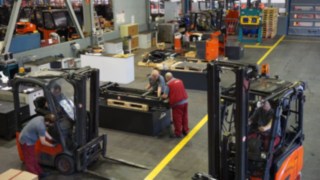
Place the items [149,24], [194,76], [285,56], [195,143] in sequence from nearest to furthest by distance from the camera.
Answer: [195,143], [194,76], [285,56], [149,24]

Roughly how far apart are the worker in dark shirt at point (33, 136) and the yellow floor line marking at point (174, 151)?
2.11 m

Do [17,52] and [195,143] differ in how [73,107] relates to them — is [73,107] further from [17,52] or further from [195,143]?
[17,52]

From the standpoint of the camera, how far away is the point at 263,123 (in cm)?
561

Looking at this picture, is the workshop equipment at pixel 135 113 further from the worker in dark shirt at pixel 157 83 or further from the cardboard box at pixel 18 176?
the cardboard box at pixel 18 176

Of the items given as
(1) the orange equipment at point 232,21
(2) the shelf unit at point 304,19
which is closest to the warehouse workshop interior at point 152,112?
(2) the shelf unit at point 304,19

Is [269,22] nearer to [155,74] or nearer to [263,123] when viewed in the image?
[155,74]

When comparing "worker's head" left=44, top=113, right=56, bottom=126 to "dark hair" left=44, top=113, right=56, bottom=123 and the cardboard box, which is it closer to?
"dark hair" left=44, top=113, right=56, bottom=123

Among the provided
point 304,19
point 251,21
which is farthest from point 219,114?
point 304,19

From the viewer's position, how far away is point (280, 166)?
18.5 feet

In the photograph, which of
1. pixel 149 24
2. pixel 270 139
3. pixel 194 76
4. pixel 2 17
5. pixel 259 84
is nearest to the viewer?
pixel 270 139

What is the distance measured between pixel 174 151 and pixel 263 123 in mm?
3243

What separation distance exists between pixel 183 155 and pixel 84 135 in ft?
7.31

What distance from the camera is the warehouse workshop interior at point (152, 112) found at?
559 centimetres

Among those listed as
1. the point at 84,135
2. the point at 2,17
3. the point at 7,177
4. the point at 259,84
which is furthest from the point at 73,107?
the point at 2,17
